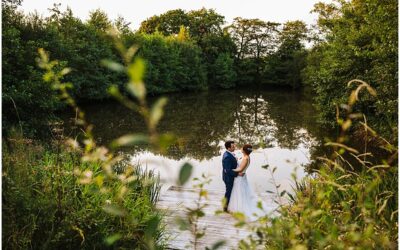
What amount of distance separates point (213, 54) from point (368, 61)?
130ft

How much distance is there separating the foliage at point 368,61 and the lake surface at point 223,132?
2387 mm

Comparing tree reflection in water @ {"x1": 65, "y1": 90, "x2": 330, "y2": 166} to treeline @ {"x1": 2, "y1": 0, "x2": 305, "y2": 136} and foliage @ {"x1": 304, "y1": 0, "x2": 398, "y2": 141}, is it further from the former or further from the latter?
treeline @ {"x1": 2, "y1": 0, "x2": 305, "y2": 136}

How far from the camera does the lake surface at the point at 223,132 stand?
46.3 ft

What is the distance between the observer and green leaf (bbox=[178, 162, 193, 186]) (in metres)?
1.04

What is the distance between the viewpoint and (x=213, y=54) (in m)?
54.9

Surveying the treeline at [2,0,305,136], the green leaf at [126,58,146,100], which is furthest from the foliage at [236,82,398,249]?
the treeline at [2,0,305,136]

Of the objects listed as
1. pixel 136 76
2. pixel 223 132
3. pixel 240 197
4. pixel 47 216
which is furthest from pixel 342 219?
pixel 223 132

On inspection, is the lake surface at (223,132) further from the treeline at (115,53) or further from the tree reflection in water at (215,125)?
the treeline at (115,53)

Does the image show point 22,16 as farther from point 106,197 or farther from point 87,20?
point 106,197

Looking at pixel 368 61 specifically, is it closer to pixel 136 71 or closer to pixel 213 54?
pixel 136 71

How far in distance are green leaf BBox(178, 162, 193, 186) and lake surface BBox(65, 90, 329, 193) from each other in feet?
31.7

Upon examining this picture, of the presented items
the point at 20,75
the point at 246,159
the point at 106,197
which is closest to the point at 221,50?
the point at 20,75

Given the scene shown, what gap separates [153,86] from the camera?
127 feet

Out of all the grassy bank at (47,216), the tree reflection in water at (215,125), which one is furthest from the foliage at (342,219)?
the tree reflection in water at (215,125)
